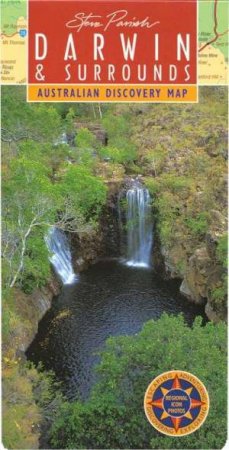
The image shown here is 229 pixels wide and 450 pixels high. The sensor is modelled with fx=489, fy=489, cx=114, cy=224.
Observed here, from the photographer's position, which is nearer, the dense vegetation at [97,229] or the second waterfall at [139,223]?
the dense vegetation at [97,229]

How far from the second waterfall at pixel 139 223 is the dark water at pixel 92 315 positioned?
1920 mm

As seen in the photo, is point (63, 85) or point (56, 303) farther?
point (56, 303)

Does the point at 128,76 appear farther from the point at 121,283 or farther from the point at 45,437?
the point at 121,283

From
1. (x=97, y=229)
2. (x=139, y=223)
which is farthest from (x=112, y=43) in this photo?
(x=97, y=229)

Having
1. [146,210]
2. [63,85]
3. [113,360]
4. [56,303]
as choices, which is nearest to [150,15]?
[63,85]

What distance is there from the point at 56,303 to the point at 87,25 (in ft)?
51.3

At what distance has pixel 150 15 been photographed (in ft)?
35.8

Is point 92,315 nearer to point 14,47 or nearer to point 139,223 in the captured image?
point 139,223

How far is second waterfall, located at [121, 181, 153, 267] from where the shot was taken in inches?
1170

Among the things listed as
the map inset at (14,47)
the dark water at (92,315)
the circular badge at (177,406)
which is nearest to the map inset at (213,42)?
the map inset at (14,47)

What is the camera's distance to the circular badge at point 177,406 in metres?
10.5

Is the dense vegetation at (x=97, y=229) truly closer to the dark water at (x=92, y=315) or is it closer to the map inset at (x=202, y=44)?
the dark water at (x=92, y=315)

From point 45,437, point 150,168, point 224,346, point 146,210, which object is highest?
point 150,168
